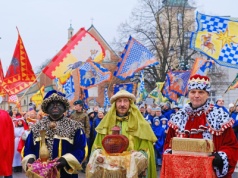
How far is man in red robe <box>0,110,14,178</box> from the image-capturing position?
6098 millimetres

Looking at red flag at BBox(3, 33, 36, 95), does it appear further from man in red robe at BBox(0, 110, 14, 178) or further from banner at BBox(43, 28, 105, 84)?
man in red robe at BBox(0, 110, 14, 178)

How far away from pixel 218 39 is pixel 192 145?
5.99 m

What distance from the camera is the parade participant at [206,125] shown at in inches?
169

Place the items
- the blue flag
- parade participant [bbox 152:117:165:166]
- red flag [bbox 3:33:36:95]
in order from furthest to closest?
the blue flag, parade participant [bbox 152:117:165:166], red flag [bbox 3:33:36:95]

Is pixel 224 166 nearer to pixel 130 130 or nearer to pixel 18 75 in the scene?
pixel 130 130

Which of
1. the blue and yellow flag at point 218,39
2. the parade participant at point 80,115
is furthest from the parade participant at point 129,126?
the parade participant at point 80,115

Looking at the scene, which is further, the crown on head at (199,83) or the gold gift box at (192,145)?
the crown on head at (199,83)

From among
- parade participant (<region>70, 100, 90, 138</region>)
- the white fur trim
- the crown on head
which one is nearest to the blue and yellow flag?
parade participant (<region>70, 100, 90, 138</region>)

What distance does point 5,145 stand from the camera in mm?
6129

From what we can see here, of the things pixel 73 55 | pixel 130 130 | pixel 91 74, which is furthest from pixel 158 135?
pixel 130 130

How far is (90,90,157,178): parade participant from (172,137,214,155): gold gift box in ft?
3.84

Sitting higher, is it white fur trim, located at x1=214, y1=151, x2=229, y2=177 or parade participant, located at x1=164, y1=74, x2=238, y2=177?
parade participant, located at x1=164, y1=74, x2=238, y2=177

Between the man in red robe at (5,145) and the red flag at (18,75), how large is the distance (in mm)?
6077

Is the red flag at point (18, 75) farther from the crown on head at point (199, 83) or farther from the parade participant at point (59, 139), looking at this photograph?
the crown on head at point (199, 83)
